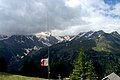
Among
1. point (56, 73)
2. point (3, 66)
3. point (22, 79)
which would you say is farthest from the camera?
point (56, 73)

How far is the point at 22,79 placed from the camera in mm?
66625

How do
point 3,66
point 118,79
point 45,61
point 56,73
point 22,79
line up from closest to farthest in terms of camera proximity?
point 45,61 < point 22,79 < point 118,79 < point 3,66 < point 56,73

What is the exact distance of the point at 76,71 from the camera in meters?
85.8

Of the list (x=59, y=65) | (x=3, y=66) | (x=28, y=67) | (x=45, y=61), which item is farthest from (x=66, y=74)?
(x=45, y=61)

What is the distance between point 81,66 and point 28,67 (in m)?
65.8

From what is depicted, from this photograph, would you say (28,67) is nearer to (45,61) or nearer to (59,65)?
(59,65)

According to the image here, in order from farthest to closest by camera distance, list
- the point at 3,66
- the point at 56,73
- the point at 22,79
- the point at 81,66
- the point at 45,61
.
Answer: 1. the point at 56,73
2. the point at 3,66
3. the point at 81,66
4. the point at 22,79
5. the point at 45,61

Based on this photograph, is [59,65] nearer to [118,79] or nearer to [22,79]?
[118,79]

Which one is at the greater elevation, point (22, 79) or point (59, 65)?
point (59, 65)

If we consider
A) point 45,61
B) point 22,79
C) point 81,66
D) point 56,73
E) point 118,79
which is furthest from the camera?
point 56,73

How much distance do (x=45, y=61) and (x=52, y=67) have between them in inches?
4837

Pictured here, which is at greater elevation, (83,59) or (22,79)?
(83,59)

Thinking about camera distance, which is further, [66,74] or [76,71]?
[66,74]

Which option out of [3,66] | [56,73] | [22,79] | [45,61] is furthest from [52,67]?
[45,61]
